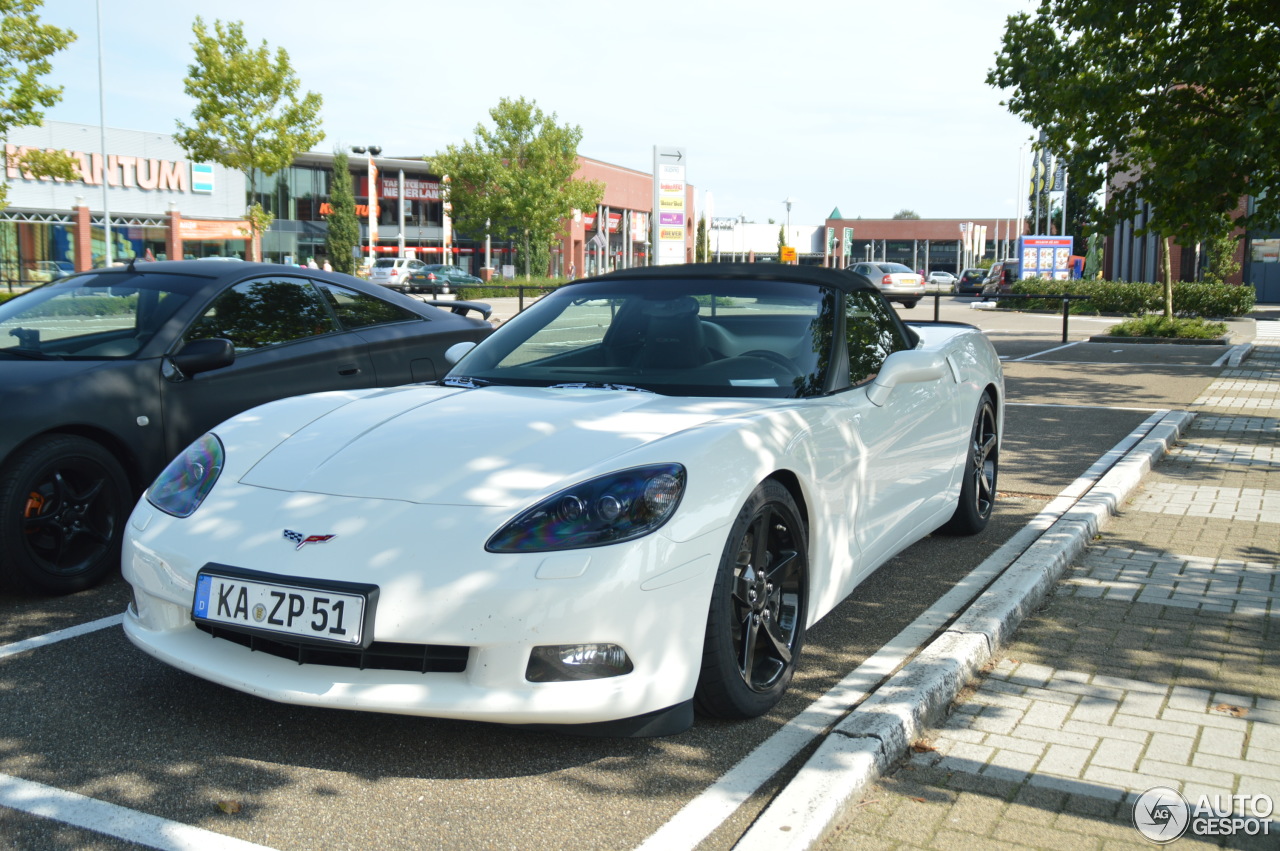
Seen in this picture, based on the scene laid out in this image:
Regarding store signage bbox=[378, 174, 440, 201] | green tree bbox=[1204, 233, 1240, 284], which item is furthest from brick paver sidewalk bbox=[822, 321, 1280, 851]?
store signage bbox=[378, 174, 440, 201]

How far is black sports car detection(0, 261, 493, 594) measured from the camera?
14.7ft

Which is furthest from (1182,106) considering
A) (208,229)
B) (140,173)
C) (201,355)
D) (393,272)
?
(208,229)

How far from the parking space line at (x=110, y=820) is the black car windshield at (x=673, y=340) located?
1.98m

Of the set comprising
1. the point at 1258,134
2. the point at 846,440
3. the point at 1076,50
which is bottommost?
the point at 846,440

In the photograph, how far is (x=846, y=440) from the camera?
3.92 meters

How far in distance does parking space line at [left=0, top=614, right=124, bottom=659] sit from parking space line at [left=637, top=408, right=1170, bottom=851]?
7.31 feet

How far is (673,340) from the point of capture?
4.25 meters

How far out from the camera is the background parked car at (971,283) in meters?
54.2

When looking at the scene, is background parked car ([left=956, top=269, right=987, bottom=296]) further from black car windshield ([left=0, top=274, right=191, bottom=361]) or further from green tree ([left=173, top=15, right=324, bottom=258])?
black car windshield ([left=0, top=274, right=191, bottom=361])

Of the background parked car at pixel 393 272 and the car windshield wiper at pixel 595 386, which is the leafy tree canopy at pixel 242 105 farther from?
the car windshield wiper at pixel 595 386

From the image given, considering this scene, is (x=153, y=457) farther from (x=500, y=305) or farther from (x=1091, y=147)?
(x=500, y=305)

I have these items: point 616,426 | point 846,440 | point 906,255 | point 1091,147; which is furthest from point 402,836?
point 906,255

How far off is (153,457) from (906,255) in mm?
114292

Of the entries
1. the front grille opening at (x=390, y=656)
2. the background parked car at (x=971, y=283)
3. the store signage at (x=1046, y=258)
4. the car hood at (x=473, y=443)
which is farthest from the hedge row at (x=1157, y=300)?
the front grille opening at (x=390, y=656)
